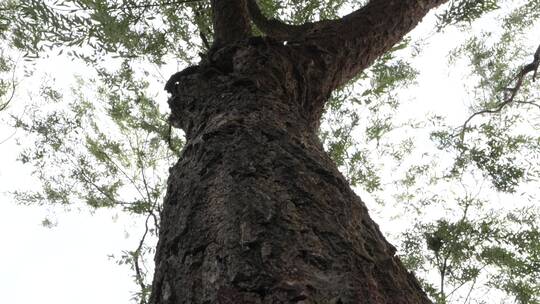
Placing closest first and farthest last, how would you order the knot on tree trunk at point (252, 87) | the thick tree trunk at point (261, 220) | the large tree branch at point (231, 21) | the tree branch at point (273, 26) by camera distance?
the thick tree trunk at point (261, 220)
the knot on tree trunk at point (252, 87)
the large tree branch at point (231, 21)
the tree branch at point (273, 26)

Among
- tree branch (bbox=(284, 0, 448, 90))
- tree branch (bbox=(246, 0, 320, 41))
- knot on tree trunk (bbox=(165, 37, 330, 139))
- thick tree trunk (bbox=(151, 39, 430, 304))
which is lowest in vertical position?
thick tree trunk (bbox=(151, 39, 430, 304))

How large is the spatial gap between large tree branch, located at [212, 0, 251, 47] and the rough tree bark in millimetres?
581

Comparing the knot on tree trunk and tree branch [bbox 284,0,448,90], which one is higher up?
tree branch [bbox 284,0,448,90]

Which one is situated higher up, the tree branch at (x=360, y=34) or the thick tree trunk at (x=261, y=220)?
the tree branch at (x=360, y=34)

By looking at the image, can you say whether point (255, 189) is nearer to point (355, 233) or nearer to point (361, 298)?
point (355, 233)

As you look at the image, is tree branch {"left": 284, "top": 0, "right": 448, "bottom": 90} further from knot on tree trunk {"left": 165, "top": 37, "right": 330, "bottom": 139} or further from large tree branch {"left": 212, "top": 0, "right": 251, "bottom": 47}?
large tree branch {"left": 212, "top": 0, "right": 251, "bottom": 47}

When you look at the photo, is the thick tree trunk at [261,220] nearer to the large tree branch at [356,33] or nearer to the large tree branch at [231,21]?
the large tree branch at [356,33]

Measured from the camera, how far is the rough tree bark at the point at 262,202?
104 cm

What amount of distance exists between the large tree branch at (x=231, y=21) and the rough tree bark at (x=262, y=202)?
0.58 metres

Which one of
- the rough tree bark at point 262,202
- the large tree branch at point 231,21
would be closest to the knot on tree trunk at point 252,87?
the rough tree bark at point 262,202

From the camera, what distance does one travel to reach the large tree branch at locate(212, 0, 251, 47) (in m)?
2.98

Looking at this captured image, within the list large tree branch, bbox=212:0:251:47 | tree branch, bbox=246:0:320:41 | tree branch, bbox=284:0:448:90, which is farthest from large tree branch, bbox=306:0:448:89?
large tree branch, bbox=212:0:251:47

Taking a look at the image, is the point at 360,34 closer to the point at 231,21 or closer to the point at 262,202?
the point at 231,21

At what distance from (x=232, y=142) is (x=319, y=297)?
30.9 inches
